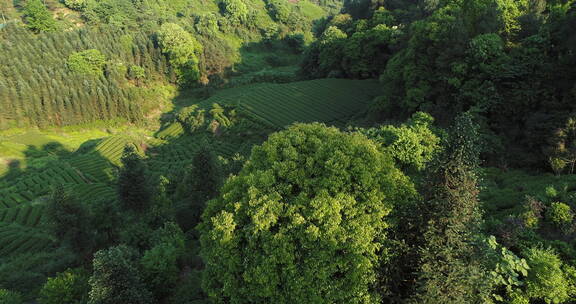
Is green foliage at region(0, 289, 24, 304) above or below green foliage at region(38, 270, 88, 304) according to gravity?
below

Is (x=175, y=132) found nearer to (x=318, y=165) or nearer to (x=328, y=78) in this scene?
(x=328, y=78)

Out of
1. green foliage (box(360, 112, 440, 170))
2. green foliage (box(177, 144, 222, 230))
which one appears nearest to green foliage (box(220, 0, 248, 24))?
green foliage (box(177, 144, 222, 230))

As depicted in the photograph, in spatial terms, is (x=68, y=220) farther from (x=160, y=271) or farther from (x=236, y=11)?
(x=236, y=11)

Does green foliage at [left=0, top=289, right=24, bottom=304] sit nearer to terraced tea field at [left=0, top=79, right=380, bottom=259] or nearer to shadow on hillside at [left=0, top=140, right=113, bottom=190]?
terraced tea field at [left=0, top=79, right=380, bottom=259]

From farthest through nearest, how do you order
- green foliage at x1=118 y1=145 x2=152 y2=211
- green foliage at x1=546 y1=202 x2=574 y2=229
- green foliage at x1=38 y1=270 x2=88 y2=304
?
green foliage at x1=118 y1=145 x2=152 y2=211
green foliage at x1=38 y1=270 x2=88 y2=304
green foliage at x1=546 y1=202 x2=574 y2=229

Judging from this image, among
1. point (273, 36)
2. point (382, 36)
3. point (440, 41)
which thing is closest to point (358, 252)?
point (440, 41)

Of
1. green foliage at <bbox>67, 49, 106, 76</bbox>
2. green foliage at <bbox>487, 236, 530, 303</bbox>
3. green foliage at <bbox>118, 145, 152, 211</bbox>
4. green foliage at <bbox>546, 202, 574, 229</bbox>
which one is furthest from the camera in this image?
green foliage at <bbox>67, 49, 106, 76</bbox>

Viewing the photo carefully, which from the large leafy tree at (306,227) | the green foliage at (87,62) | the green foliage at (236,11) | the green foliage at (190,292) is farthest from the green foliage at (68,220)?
the green foliage at (236,11)
